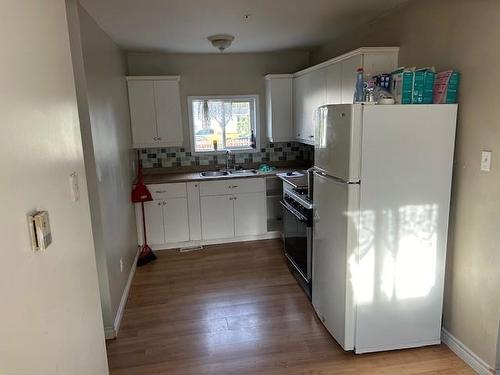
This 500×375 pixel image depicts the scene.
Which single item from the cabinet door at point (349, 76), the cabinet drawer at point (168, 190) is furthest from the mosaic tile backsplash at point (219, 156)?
the cabinet door at point (349, 76)

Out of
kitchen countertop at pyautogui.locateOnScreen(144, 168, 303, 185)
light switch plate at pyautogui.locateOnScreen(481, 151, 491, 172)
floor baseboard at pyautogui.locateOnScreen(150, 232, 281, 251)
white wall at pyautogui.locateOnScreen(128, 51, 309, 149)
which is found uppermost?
white wall at pyautogui.locateOnScreen(128, 51, 309, 149)

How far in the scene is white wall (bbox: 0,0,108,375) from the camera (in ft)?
2.96

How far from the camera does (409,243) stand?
2.31 meters

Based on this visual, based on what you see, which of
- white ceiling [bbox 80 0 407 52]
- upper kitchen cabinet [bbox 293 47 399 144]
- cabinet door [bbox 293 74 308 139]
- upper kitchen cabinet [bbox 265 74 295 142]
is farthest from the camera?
upper kitchen cabinet [bbox 265 74 295 142]

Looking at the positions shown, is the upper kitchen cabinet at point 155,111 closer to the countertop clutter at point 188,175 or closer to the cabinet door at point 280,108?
the countertop clutter at point 188,175

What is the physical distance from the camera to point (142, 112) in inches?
168

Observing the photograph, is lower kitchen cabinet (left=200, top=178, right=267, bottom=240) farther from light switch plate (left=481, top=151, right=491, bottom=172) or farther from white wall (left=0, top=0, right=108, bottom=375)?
white wall (left=0, top=0, right=108, bottom=375)

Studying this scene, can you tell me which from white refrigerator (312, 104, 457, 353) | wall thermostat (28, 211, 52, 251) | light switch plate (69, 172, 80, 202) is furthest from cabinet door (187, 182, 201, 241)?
wall thermostat (28, 211, 52, 251)

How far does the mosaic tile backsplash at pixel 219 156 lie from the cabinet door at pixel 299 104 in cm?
48

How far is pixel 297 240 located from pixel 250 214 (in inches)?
48.6

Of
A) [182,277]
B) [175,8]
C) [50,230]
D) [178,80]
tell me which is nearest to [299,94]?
[178,80]

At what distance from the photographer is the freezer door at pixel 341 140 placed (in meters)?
2.11

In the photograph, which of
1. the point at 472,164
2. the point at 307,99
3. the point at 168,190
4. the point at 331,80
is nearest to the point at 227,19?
the point at 331,80

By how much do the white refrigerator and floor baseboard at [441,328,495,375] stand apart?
0.27ft
